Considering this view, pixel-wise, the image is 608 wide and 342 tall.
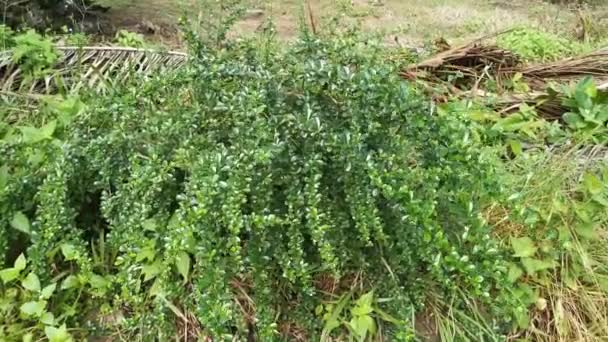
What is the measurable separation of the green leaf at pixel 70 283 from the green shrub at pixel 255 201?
3cm

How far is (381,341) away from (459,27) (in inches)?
171

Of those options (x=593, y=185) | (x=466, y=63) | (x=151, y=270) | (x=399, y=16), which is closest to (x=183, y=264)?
(x=151, y=270)

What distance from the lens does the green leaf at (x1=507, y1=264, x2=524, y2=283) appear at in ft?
6.78

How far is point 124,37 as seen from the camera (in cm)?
338

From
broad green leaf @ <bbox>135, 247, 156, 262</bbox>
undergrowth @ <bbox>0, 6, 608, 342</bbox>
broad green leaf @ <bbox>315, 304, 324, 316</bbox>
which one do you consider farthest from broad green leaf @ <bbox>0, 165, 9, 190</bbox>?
broad green leaf @ <bbox>315, 304, 324, 316</bbox>

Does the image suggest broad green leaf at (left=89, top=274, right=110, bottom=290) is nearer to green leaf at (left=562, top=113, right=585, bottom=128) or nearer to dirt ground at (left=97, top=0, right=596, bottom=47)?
green leaf at (left=562, top=113, right=585, bottom=128)

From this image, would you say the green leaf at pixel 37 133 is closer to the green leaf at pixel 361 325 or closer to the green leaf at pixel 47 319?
the green leaf at pixel 47 319

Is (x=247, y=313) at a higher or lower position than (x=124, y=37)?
lower

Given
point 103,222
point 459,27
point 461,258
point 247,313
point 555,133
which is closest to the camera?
point 461,258

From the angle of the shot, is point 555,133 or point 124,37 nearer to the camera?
point 555,133

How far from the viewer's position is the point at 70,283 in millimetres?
2033

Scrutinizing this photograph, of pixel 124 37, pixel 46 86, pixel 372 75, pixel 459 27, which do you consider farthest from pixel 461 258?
pixel 459 27

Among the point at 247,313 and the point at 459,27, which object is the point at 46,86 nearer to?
the point at 247,313

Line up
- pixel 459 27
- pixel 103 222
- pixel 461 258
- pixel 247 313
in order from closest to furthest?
pixel 461 258, pixel 247 313, pixel 103 222, pixel 459 27
